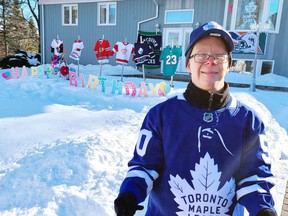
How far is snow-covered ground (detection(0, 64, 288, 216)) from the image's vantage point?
8.50 ft

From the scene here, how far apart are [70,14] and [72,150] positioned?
15.4m

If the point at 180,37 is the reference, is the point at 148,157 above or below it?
below

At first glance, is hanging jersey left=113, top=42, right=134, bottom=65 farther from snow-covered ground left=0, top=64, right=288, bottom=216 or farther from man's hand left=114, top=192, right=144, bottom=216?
man's hand left=114, top=192, right=144, bottom=216

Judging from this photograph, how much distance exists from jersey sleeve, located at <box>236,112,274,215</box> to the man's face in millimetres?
244

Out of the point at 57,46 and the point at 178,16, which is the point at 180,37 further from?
the point at 57,46

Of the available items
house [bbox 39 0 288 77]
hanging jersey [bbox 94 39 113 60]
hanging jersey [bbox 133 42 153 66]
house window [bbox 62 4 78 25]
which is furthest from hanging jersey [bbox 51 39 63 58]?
house window [bbox 62 4 78 25]

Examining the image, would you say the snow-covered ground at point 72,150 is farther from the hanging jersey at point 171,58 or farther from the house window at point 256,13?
the house window at point 256,13

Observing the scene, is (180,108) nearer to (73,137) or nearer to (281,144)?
(73,137)

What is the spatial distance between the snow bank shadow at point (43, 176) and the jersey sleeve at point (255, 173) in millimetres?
1803

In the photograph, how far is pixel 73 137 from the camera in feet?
13.1

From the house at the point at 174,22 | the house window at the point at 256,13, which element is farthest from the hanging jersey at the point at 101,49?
the house window at the point at 256,13

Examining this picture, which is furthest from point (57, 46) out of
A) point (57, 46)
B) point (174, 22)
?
Result: point (174, 22)

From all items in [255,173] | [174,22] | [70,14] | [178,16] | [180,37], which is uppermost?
[70,14]

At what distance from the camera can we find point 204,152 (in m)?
1.38
